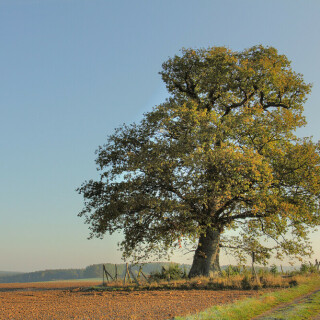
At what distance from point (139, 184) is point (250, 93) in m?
12.8

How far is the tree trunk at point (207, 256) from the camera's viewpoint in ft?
89.5

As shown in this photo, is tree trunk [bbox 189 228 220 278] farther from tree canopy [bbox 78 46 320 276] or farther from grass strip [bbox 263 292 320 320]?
grass strip [bbox 263 292 320 320]

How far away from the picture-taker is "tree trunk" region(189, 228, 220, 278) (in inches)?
1073

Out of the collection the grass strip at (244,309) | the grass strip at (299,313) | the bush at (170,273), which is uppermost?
the bush at (170,273)

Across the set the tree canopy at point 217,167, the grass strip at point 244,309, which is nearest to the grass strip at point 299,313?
the grass strip at point 244,309

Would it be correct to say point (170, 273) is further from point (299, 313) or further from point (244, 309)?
point (299, 313)

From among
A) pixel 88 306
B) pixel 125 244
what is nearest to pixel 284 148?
pixel 125 244

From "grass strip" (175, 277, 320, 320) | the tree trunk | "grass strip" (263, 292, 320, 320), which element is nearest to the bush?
the tree trunk

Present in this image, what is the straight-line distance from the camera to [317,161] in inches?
990

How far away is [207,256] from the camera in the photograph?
90.1ft

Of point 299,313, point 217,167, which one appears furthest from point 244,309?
point 217,167

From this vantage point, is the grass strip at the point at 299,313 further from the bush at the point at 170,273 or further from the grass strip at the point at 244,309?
the bush at the point at 170,273

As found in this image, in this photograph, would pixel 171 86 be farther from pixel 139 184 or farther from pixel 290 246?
pixel 290 246

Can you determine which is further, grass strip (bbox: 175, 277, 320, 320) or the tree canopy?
the tree canopy
